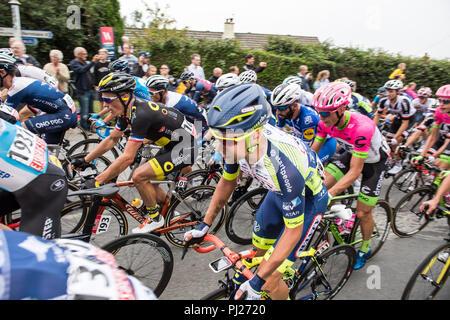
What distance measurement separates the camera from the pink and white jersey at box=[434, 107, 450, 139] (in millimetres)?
4777

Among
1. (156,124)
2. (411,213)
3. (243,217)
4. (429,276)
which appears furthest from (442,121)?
(156,124)

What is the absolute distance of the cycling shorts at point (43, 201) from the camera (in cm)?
221

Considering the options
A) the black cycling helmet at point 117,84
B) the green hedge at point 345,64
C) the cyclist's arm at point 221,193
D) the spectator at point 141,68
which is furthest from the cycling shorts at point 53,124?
the green hedge at point 345,64

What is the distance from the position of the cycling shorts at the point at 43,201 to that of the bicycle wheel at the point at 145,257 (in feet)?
1.45

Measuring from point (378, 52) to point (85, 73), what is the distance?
16734 mm

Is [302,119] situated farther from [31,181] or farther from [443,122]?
[31,181]

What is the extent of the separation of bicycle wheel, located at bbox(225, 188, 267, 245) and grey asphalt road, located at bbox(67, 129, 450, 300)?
0.14 metres

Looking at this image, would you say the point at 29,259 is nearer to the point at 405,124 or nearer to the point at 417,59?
the point at 405,124

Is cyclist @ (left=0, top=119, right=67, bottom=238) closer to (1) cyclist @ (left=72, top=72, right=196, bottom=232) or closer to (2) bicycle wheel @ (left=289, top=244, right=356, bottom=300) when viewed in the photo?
(1) cyclist @ (left=72, top=72, right=196, bottom=232)

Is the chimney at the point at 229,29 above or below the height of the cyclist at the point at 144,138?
above

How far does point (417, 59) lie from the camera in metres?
17.9

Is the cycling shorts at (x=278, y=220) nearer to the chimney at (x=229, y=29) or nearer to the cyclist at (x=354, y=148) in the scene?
the cyclist at (x=354, y=148)

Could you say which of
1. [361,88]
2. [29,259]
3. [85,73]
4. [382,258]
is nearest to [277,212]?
[29,259]

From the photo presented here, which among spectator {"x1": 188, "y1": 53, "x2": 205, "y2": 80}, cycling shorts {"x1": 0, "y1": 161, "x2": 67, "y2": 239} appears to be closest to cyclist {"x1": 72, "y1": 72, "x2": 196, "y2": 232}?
cycling shorts {"x1": 0, "y1": 161, "x2": 67, "y2": 239}
